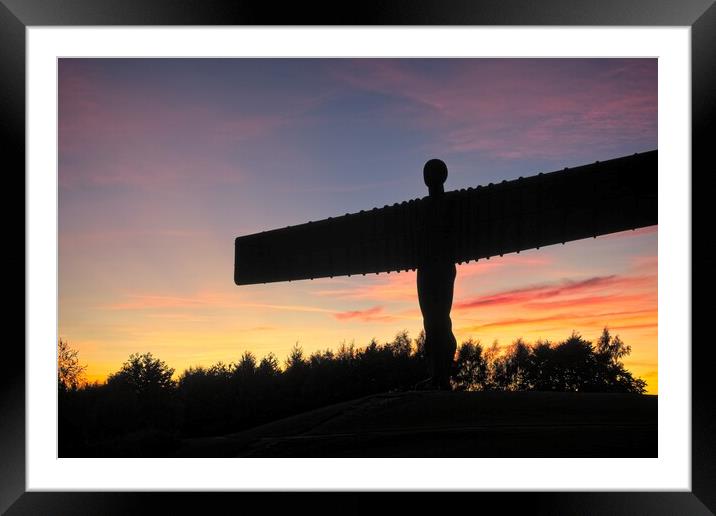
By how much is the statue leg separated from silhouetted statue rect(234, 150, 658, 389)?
0.04ft

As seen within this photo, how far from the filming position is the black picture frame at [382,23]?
5.91 m

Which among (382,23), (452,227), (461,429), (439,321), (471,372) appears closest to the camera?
(382,23)

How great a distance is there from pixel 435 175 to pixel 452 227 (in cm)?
66

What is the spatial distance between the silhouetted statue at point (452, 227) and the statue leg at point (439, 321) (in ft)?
0.04

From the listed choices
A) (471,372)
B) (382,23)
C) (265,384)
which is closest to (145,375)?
(265,384)

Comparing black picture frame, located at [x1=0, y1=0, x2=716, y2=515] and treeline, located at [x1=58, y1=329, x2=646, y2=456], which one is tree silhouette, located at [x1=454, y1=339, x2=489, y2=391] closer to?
treeline, located at [x1=58, y1=329, x2=646, y2=456]

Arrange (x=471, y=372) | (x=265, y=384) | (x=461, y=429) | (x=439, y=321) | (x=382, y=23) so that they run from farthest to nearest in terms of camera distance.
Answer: (x=471, y=372), (x=265, y=384), (x=439, y=321), (x=461, y=429), (x=382, y=23)

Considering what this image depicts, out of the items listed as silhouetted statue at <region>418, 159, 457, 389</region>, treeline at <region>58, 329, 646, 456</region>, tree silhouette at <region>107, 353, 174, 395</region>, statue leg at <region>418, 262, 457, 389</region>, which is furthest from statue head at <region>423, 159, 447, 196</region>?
tree silhouette at <region>107, 353, 174, 395</region>

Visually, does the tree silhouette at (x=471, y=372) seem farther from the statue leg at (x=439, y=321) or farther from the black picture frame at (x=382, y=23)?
the black picture frame at (x=382, y=23)

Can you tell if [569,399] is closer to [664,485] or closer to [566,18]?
[664,485]

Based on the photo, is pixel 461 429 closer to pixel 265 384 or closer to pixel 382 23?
pixel 382 23

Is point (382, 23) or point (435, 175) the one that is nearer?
point (382, 23)

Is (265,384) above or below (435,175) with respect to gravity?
below

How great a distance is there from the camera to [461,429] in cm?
702
